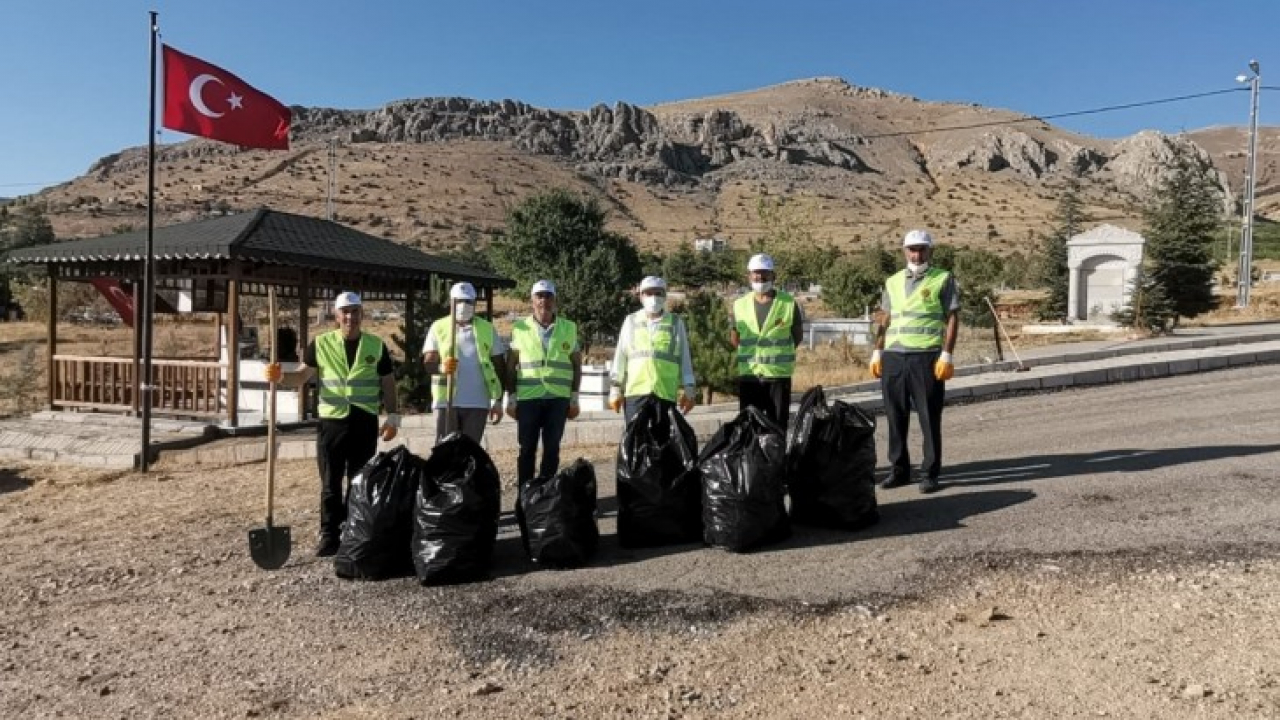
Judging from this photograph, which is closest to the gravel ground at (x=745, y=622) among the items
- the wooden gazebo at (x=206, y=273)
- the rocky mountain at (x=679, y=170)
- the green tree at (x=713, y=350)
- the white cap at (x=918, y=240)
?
the white cap at (x=918, y=240)

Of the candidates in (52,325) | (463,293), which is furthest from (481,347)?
(52,325)

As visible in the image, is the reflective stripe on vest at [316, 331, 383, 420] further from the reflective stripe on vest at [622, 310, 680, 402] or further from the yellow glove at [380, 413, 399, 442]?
the reflective stripe on vest at [622, 310, 680, 402]

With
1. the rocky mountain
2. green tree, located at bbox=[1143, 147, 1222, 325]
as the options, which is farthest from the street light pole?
the rocky mountain

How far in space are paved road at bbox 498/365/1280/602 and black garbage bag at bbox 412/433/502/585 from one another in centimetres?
29

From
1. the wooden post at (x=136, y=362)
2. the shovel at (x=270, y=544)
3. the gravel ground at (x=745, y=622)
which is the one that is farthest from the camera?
the wooden post at (x=136, y=362)

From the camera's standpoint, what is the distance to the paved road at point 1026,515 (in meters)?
4.95

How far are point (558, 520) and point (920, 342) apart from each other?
3.10 m

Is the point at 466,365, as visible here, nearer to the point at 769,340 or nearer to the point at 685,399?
the point at 685,399

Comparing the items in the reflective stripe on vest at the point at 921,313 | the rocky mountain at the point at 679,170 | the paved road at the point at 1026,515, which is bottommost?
the paved road at the point at 1026,515

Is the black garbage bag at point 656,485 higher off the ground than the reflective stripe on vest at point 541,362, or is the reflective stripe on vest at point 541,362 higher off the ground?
A: the reflective stripe on vest at point 541,362

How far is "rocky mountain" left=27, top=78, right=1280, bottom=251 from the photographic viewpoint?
8025 cm

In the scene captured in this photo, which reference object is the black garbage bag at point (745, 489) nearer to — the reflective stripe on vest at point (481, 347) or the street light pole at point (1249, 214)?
the reflective stripe on vest at point (481, 347)

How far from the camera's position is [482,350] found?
6.25m

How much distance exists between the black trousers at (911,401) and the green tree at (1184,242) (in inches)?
743
